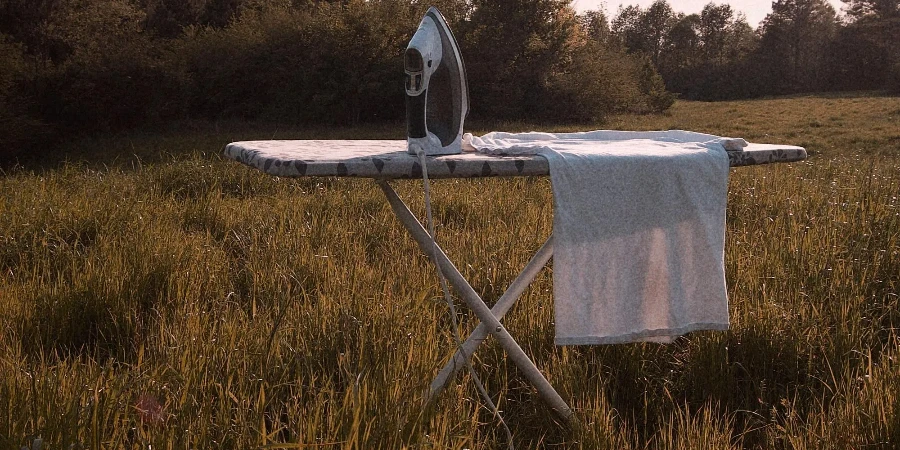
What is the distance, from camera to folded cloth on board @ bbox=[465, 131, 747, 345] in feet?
4.93

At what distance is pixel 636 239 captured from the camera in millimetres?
1565

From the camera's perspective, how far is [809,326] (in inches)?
83.6

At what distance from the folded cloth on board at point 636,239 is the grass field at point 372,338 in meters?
0.27

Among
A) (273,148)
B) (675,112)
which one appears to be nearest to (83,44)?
(273,148)

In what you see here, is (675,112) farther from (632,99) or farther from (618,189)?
(618,189)

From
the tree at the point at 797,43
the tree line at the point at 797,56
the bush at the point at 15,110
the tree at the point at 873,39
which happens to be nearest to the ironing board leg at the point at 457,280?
the bush at the point at 15,110

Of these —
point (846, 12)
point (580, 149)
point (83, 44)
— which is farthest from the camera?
point (846, 12)

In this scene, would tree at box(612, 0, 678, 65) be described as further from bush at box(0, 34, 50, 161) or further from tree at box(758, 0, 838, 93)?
bush at box(0, 34, 50, 161)

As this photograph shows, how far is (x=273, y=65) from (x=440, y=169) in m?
14.8

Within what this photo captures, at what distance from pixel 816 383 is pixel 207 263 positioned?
7.20ft

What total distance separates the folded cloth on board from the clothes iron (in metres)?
0.12

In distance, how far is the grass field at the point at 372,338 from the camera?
1.47 m

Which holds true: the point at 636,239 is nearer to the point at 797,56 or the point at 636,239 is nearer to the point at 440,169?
the point at 440,169

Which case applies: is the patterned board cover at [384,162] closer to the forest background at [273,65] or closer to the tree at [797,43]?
the forest background at [273,65]
